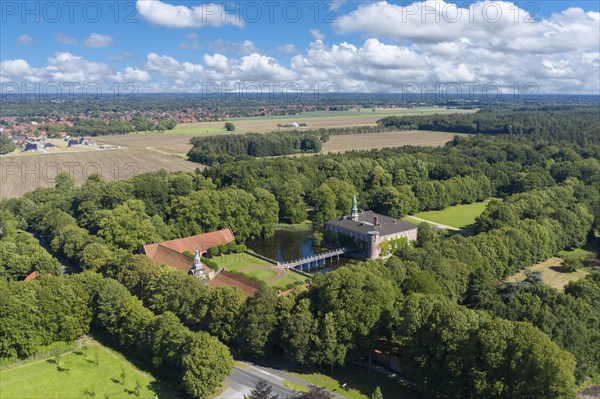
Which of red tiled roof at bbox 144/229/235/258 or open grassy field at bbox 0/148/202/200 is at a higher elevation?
open grassy field at bbox 0/148/202/200

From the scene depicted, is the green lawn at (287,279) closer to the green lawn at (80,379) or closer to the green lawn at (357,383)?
the green lawn at (357,383)

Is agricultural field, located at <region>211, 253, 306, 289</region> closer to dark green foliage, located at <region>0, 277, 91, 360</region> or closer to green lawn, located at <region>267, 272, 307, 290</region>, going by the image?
green lawn, located at <region>267, 272, 307, 290</region>

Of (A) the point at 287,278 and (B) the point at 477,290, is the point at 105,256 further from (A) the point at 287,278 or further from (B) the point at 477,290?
(B) the point at 477,290

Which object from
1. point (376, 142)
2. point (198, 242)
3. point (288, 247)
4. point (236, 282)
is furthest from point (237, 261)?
point (376, 142)

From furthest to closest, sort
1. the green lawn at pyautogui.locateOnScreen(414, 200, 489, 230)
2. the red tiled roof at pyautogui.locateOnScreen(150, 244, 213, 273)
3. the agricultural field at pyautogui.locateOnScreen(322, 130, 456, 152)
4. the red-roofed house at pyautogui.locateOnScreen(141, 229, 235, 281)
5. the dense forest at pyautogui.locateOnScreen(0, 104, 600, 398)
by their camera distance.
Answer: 1. the agricultural field at pyautogui.locateOnScreen(322, 130, 456, 152)
2. the green lawn at pyautogui.locateOnScreen(414, 200, 489, 230)
3. the red tiled roof at pyautogui.locateOnScreen(150, 244, 213, 273)
4. the red-roofed house at pyautogui.locateOnScreen(141, 229, 235, 281)
5. the dense forest at pyautogui.locateOnScreen(0, 104, 600, 398)

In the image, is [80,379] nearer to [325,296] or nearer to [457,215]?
[325,296]

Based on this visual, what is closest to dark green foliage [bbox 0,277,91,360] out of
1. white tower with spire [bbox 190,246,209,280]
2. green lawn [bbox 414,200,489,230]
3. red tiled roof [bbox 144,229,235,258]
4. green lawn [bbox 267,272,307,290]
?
white tower with spire [bbox 190,246,209,280]
